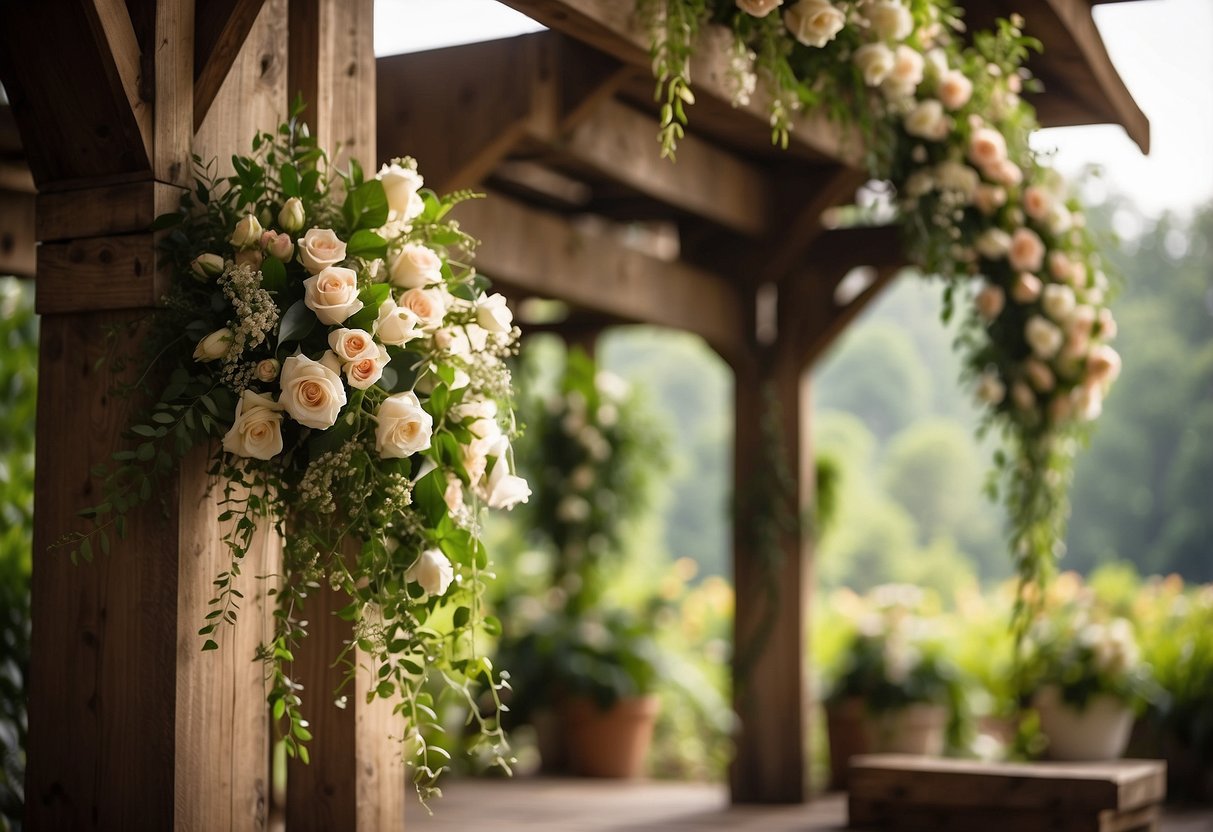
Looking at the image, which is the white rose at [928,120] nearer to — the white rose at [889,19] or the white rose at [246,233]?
the white rose at [889,19]

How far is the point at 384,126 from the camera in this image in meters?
3.85

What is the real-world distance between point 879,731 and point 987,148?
9.38 feet

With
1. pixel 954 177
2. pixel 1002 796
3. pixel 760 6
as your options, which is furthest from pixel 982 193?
pixel 1002 796

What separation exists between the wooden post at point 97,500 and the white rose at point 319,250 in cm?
23

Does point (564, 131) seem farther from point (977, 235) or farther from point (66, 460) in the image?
point (66, 460)

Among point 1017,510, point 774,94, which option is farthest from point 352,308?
point 1017,510

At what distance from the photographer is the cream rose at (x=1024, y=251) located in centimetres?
426

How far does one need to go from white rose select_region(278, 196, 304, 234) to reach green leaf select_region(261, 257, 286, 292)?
0.08m

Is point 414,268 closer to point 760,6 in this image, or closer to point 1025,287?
point 760,6

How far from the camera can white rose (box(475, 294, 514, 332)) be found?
2.39m

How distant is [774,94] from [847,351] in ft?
37.7

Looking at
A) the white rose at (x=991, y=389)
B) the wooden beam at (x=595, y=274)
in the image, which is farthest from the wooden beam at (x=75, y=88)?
the white rose at (x=991, y=389)

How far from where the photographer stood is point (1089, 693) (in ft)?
16.7

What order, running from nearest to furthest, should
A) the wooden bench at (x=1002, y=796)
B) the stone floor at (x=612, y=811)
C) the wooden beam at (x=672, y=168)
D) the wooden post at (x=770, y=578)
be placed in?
1. the wooden beam at (x=672, y=168)
2. the wooden bench at (x=1002, y=796)
3. the stone floor at (x=612, y=811)
4. the wooden post at (x=770, y=578)
